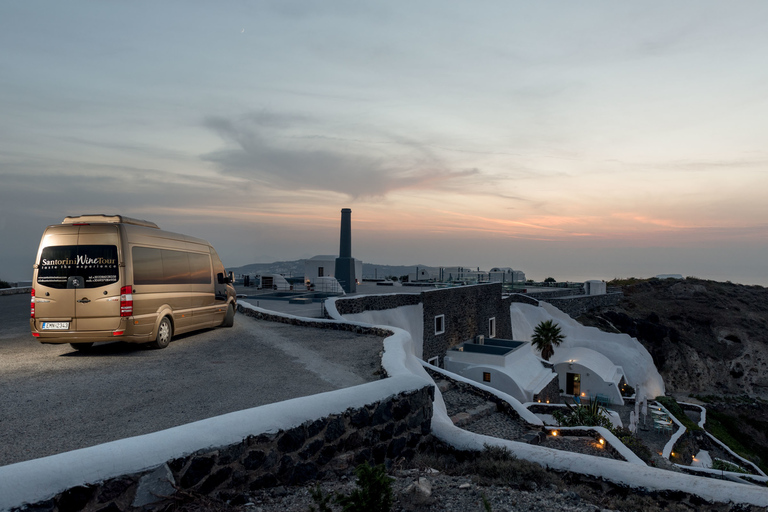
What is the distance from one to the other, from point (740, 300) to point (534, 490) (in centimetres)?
7390

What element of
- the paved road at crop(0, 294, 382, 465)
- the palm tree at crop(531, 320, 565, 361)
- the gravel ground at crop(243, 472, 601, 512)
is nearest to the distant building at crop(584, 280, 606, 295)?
the palm tree at crop(531, 320, 565, 361)

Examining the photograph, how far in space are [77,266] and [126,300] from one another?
3.37 ft

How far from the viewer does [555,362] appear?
3259cm

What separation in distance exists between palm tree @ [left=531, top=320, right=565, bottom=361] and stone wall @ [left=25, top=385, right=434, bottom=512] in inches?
1172

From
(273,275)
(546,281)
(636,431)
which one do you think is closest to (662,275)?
(546,281)

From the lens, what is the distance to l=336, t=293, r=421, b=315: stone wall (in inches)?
727

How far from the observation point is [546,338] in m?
33.4

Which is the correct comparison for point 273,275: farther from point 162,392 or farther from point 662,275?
point 662,275

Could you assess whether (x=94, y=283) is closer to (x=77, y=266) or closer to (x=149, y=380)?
(x=77, y=266)

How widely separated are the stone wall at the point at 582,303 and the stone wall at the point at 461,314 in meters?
8.71

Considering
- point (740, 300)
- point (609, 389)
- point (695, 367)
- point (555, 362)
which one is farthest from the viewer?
point (740, 300)

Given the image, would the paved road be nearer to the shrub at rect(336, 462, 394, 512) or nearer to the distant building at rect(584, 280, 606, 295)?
the shrub at rect(336, 462, 394, 512)

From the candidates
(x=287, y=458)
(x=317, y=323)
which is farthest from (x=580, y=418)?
(x=287, y=458)

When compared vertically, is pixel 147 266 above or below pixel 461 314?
above
